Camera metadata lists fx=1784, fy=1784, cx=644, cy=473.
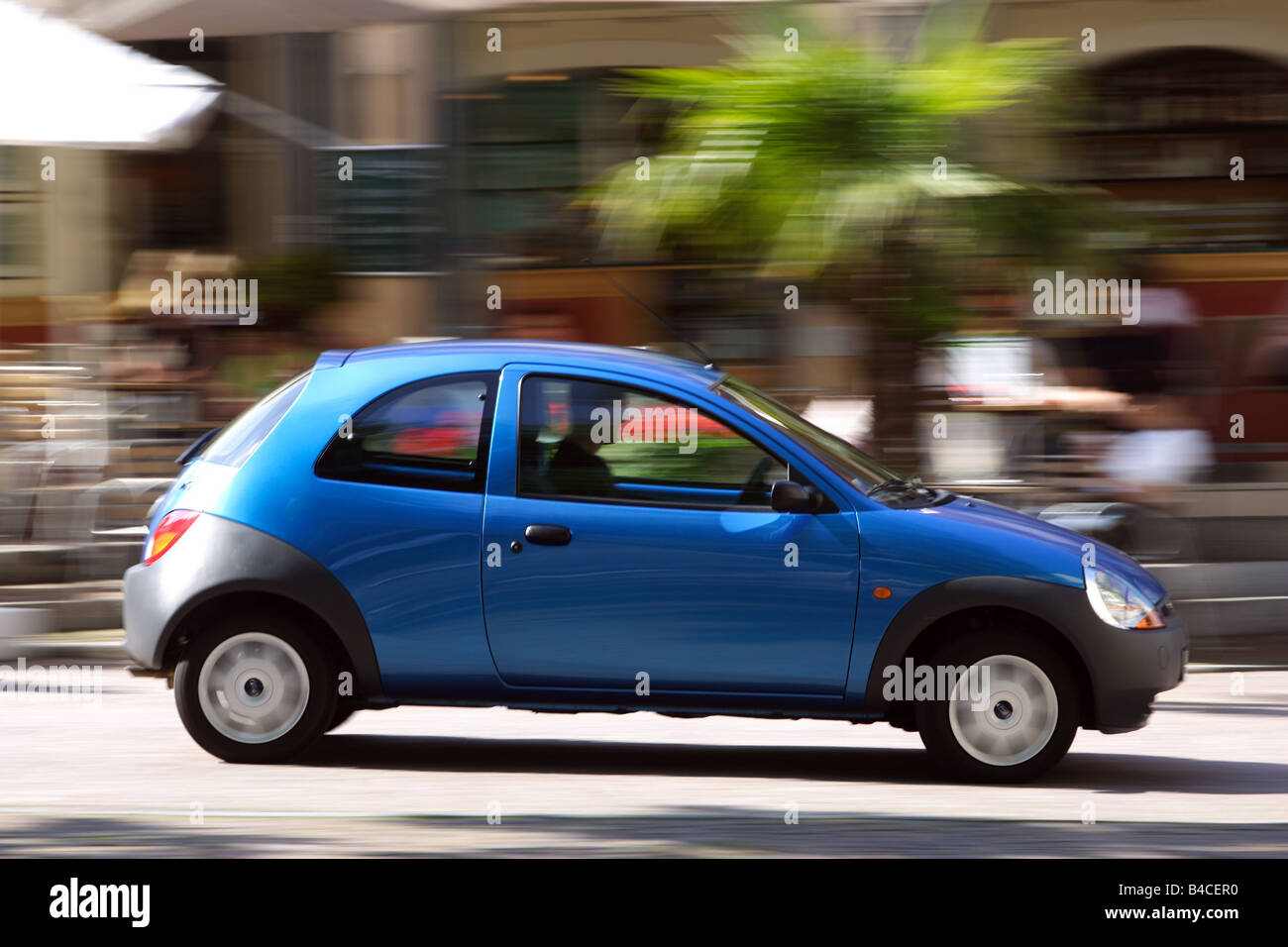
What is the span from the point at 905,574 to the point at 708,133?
3480 millimetres

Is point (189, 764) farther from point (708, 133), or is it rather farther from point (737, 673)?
point (708, 133)

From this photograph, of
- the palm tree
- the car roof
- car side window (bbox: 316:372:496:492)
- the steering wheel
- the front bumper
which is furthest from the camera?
the palm tree

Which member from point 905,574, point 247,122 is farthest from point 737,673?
point 247,122

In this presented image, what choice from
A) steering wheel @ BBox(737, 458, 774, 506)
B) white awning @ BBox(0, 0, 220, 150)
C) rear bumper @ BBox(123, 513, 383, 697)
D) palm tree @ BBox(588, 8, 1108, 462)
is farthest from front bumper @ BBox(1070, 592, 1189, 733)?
white awning @ BBox(0, 0, 220, 150)

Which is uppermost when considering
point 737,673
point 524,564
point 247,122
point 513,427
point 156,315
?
point 247,122

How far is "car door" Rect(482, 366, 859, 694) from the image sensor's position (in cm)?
625

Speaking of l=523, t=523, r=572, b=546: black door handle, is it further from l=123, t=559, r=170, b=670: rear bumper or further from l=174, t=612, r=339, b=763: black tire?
l=123, t=559, r=170, b=670: rear bumper

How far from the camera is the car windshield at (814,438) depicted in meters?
6.53

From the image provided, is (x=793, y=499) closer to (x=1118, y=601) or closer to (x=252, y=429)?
(x=1118, y=601)

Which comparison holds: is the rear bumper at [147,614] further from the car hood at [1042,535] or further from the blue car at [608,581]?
the car hood at [1042,535]

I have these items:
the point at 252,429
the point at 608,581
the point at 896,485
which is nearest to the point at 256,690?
the point at 252,429

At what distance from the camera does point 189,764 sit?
21.9ft

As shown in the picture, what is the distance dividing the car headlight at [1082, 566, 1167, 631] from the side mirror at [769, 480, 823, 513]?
3.25 ft

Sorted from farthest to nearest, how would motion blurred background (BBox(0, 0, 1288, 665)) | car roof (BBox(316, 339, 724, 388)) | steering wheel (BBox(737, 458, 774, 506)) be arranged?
1. motion blurred background (BBox(0, 0, 1288, 665))
2. car roof (BBox(316, 339, 724, 388))
3. steering wheel (BBox(737, 458, 774, 506))
